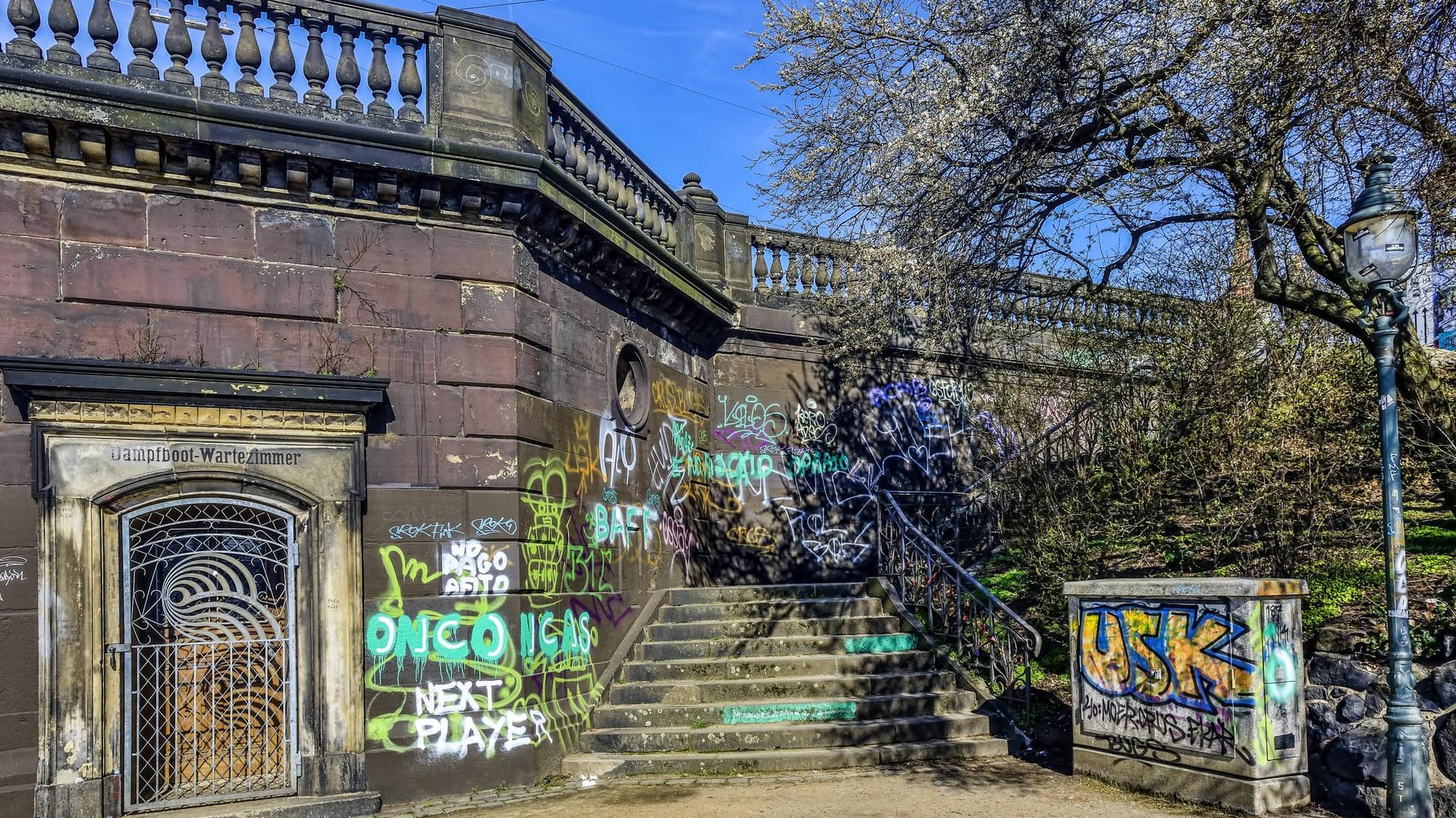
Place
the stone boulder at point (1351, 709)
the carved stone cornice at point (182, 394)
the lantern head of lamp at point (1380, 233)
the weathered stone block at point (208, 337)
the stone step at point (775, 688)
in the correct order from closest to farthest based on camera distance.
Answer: the lantern head of lamp at point (1380, 233)
the carved stone cornice at point (182, 394)
the stone boulder at point (1351, 709)
the weathered stone block at point (208, 337)
the stone step at point (775, 688)

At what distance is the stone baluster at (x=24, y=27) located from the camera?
766 centimetres

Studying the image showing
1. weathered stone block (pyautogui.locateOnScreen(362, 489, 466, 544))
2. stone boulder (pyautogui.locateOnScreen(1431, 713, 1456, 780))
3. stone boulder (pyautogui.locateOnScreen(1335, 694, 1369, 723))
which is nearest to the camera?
stone boulder (pyautogui.locateOnScreen(1431, 713, 1456, 780))

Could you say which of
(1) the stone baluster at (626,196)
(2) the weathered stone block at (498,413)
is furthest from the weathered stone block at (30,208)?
(1) the stone baluster at (626,196)

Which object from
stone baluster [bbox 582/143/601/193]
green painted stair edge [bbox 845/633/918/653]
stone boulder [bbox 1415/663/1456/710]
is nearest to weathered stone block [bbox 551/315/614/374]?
stone baluster [bbox 582/143/601/193]

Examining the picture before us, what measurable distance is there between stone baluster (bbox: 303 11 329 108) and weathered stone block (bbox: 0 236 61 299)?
2156mm

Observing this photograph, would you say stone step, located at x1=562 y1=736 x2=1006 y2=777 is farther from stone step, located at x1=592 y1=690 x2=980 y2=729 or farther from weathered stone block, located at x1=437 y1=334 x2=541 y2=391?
weathered stone block, located at x1=437 y1=334 x2=541 y2=391

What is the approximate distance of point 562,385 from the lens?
32.3 ft

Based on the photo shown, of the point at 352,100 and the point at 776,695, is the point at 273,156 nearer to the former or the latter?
the point at 352,100

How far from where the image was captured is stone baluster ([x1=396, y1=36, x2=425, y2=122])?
885 centimetres

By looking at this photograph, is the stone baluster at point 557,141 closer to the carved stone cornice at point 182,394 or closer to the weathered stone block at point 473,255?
the weathered stone block at point 473,255

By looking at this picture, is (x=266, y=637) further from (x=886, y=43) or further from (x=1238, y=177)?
(x=1238, y=177)

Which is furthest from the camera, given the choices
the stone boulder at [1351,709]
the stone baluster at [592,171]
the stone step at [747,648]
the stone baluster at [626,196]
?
the stone baluster at [626,196]

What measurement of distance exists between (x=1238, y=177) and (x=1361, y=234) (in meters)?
2.53

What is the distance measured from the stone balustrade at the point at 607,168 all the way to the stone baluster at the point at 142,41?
3178 millimetres
